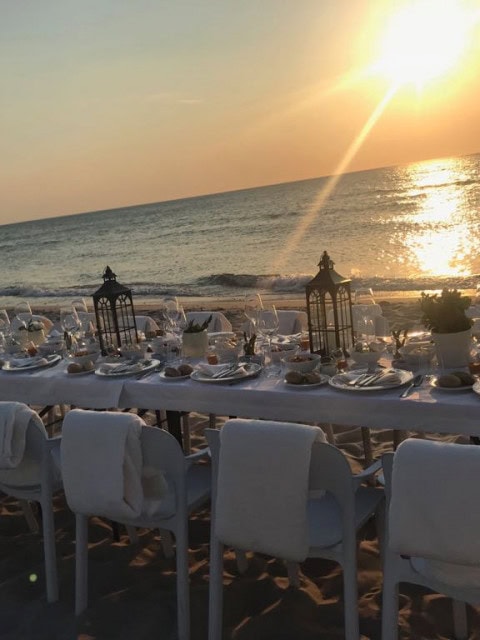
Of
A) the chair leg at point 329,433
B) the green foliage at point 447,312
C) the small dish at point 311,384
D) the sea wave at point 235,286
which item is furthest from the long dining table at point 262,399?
the sea wave at point 235,286

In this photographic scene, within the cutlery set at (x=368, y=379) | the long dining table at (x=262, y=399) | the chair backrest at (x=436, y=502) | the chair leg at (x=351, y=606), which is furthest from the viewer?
the cutlery set at (x=368, y=379)

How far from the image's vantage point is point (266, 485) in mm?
2211

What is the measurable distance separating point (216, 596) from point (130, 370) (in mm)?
1296

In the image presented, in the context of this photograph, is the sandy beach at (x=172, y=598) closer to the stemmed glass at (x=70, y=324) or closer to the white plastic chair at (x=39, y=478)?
the white plastic chair at (x=39, y=478)

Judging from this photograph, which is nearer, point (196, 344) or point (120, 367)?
point (120, 367)

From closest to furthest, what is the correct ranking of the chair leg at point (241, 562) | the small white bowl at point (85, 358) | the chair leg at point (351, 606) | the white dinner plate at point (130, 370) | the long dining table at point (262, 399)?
the chair leg at point (351, 606) → the long dining table at point (262, 399) → the chair leg at point (241, 562) → the white dinner plate at point (130, 370) → the small white bowl at point (85, 358)

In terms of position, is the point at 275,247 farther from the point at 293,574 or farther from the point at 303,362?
the point at 293,574

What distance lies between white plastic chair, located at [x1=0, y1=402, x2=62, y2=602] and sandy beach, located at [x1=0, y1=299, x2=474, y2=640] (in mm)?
195

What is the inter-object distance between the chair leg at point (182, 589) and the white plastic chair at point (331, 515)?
0.12 m

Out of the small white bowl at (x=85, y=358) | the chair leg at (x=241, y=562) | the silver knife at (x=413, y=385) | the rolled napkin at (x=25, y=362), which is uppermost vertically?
the small white bowl at (x=85, y=358)

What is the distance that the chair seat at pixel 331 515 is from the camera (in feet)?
7.70

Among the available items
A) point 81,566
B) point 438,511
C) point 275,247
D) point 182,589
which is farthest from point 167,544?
point 275,247

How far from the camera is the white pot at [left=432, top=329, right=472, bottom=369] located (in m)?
2.94

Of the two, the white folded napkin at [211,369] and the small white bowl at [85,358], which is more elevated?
the small white bowl at [85,358]
